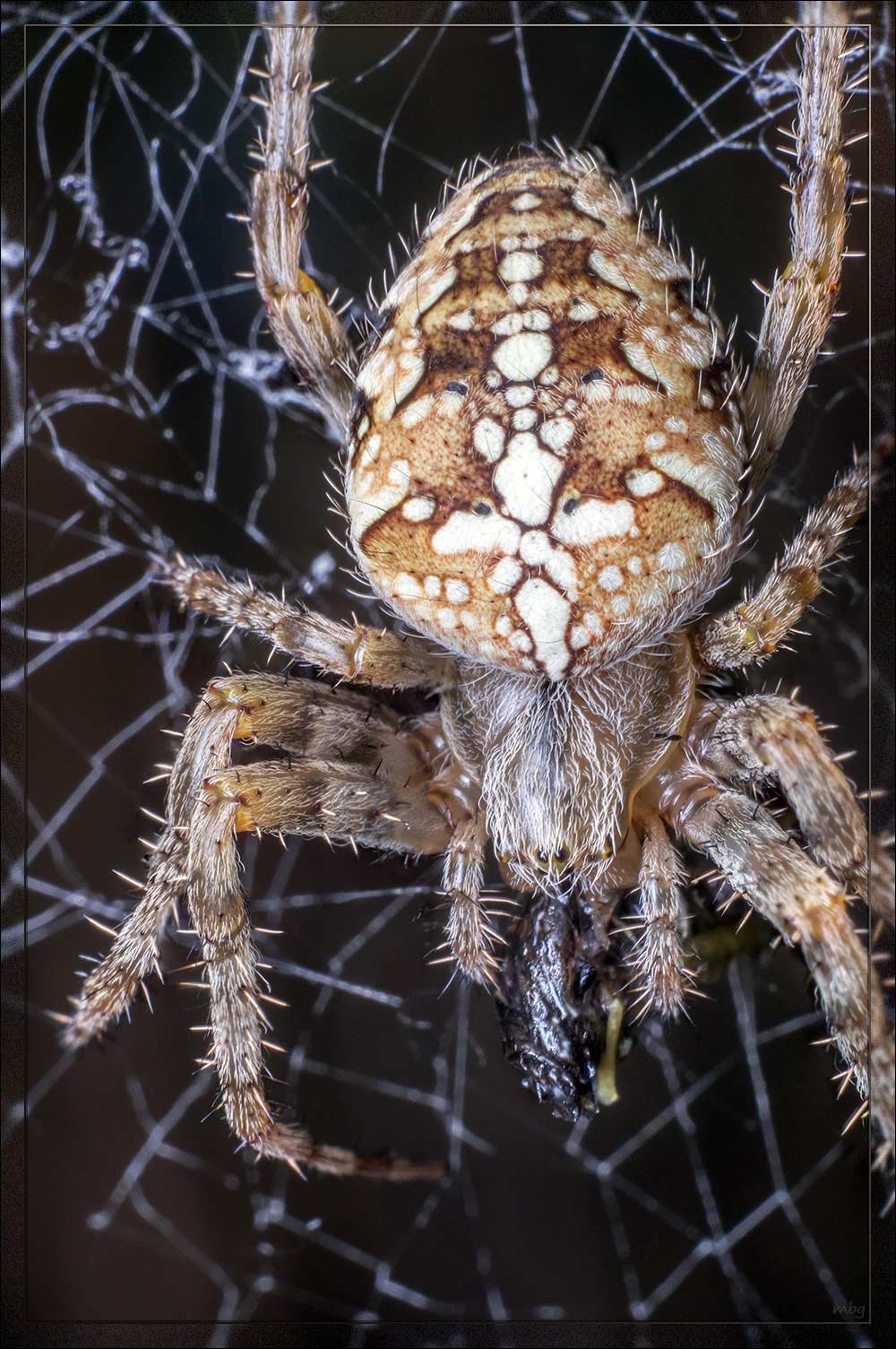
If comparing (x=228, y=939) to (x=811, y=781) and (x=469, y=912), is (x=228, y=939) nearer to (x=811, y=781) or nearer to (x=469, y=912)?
(x=469, y=912)

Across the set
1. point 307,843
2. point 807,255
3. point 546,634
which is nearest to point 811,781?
point 546,634

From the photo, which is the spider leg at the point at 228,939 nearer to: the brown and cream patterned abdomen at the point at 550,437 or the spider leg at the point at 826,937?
the brown and cream patterned abdomen at the point at 550,437

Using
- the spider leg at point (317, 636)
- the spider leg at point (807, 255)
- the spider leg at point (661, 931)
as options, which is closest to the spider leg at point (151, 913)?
the spider leg at point (317, 636)

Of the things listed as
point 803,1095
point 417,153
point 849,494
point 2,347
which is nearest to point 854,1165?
point 803,1095

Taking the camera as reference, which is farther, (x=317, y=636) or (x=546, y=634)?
(x=317, y=636)

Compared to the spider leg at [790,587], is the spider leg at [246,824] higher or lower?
lower

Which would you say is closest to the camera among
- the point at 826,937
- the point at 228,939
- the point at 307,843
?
the point at 826,937

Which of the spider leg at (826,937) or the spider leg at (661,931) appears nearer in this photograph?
the spider leg at (826,937)
